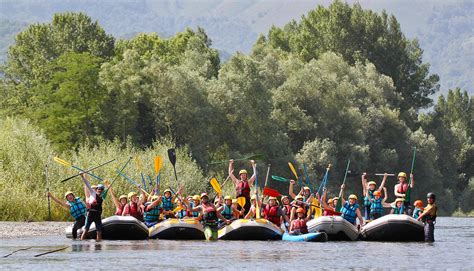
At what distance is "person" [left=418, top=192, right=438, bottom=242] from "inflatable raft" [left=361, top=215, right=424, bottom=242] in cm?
17

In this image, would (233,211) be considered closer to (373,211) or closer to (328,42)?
(373,211)

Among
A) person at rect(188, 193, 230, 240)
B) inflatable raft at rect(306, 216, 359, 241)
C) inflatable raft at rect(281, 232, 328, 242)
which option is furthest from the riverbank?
inflatable raft at rect(306, 216, 359, 241)

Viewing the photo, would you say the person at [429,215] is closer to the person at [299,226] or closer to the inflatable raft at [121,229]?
the person at [299,226]

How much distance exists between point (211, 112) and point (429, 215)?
35192 millimetres

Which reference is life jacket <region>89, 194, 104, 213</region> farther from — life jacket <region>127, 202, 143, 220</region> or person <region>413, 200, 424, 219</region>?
person <region>413, 200, 424, 219</region>

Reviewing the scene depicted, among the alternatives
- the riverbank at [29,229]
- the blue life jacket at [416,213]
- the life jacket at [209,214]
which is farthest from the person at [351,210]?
the riverbank at [29,229]

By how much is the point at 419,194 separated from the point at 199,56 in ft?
63.5

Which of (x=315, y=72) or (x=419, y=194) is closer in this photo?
(x=315, y=72)

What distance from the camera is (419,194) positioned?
84.2 meters

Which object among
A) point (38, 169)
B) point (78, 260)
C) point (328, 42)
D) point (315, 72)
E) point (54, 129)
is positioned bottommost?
point (78, 260)

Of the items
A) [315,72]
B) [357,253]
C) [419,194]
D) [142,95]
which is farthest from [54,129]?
[357,253]

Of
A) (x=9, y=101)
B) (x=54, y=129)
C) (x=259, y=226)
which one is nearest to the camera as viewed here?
(x=259, y=226)

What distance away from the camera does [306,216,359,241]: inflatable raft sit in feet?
112

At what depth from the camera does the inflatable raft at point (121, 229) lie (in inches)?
1313
